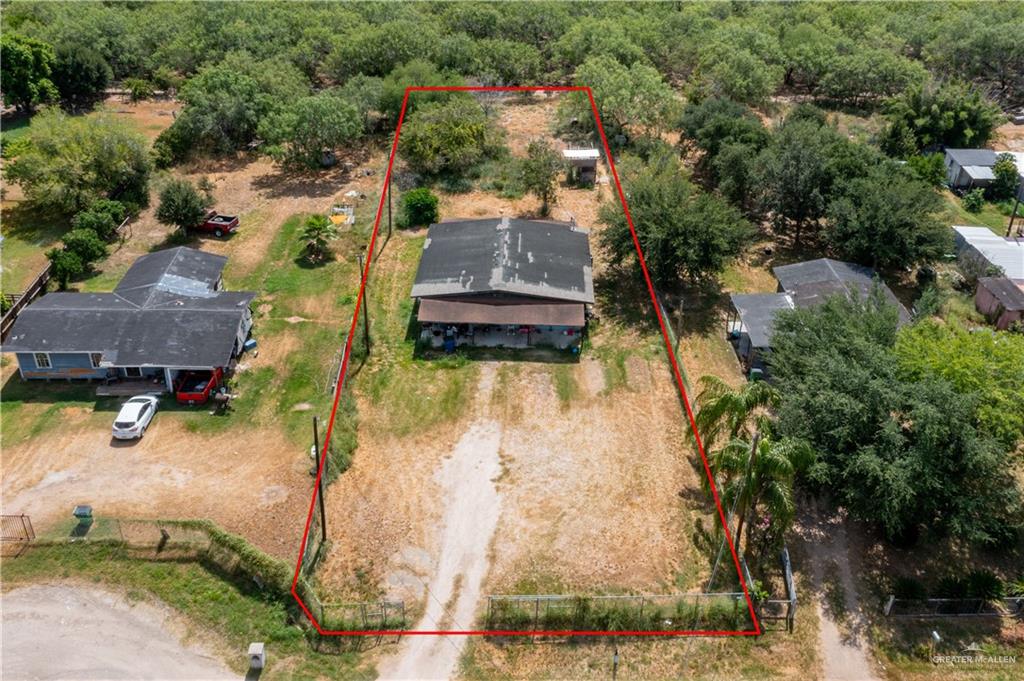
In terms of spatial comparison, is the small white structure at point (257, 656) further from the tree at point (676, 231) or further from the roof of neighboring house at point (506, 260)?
the tree at point (676, 231)

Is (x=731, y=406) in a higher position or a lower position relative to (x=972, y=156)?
higher

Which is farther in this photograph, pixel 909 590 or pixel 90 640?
pixel 909 590

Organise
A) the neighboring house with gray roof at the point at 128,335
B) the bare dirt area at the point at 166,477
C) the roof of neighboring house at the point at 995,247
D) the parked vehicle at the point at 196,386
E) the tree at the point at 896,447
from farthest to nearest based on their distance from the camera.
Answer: the roof of neighboring house at the point at 995,247 → the neighboring house with gray roof at the point at 128,335 → the parked vehicle at the point at 196,386 → the bare dirt area at the point at 166,477 → the tree at the point at 896,447

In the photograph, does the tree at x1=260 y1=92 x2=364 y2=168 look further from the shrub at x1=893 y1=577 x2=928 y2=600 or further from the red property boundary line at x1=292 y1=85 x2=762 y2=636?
the shrub at x1=893 y1=577 x2=928 y2=600

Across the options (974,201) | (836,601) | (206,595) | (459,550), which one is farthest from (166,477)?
(974,201)

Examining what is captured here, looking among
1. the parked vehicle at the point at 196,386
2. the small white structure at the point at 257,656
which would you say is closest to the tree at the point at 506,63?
the parked vehicle at the point at 196,386

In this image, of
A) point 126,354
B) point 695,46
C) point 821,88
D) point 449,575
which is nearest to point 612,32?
point 695,46

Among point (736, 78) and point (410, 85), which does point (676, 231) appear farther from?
point (410, 85)
